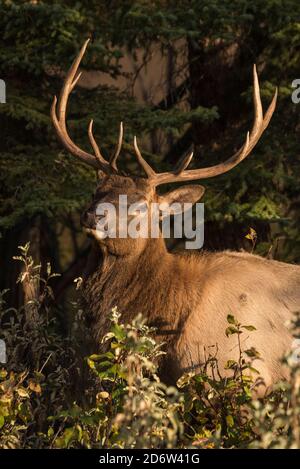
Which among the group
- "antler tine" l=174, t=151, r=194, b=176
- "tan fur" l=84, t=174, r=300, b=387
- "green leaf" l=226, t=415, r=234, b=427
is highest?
"antler tine" l=174, t=151, r=194, b=176

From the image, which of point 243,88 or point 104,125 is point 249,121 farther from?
point 104,125

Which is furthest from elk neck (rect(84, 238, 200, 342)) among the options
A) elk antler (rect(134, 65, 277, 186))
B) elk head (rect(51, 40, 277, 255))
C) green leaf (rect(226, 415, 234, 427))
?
green leaf (rect(226, 415, 234, 427))

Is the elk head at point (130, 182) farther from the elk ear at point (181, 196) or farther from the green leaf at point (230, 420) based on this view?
the green leaf at point (230, 420)

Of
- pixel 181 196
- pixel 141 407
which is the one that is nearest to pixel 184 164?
pixel 181 196

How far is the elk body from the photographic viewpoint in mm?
6016

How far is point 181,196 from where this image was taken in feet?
22.1

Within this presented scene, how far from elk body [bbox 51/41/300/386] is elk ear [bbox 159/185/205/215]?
0.10 metres

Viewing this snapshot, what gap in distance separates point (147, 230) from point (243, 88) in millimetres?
3610

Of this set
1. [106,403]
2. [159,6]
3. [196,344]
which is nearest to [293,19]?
[159,6]

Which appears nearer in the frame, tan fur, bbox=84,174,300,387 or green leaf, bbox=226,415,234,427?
green leaf, bbox=226,415,234,427

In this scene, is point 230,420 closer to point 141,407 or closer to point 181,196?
point 141,407

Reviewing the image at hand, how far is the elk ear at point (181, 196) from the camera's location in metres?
6.68

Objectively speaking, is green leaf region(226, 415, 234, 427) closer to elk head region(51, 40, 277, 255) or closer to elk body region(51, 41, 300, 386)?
elk body region(51, 41, 300, 386)

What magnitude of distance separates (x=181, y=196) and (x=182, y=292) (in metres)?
0.82
